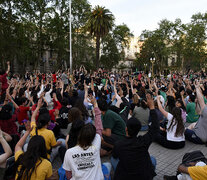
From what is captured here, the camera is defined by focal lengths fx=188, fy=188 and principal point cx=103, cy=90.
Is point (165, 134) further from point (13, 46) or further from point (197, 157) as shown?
point (13, 46)

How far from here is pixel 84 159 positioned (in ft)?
8.66

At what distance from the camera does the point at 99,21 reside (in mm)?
29234

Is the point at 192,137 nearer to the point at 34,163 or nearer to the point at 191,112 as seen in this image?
the point at 191,112

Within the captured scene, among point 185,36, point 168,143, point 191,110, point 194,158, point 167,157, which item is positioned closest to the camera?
point 194,158

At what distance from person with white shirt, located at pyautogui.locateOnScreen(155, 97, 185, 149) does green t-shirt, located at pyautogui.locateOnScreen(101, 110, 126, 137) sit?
1151mm

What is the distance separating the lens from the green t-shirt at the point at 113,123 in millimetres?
4180

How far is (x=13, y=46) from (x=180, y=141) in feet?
91.0

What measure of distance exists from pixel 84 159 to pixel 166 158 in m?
2.81

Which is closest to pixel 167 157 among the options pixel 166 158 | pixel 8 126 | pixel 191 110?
pixel 166 158

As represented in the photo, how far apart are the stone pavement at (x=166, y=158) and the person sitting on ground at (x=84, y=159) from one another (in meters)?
1.72

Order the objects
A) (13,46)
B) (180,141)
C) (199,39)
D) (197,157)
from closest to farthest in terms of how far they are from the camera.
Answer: (197,157)
(180,141)
(13,46)
(199,39)

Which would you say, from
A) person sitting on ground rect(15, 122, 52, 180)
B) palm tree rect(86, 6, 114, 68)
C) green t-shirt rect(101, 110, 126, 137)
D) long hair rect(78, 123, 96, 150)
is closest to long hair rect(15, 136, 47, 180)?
person sitting on ground rect(15, 122, 52, 180)

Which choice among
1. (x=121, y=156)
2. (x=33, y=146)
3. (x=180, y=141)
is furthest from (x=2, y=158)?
(x=180, y=141)

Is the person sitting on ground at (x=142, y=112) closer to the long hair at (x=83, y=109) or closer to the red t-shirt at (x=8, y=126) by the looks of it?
the long hair at (x=83, y=109)
